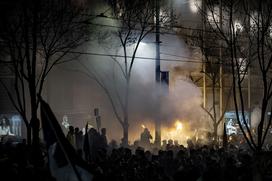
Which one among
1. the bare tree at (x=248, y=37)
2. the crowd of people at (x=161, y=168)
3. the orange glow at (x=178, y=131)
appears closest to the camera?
the crowd of people at (x=161, y=168)

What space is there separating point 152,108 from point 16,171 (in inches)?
1001

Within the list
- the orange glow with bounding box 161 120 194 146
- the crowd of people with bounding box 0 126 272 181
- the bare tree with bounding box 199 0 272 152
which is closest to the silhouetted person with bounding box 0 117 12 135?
the orange glow with bounding box 161 120 194 146

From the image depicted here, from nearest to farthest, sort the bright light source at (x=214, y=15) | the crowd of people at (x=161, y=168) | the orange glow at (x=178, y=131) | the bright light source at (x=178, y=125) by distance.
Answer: the crowd of people at (x=161, y=168) < the bright light source at (x=214, y=15) < the orange glow at (x=178, y=131) < the bright light source at (x=178, y=125)

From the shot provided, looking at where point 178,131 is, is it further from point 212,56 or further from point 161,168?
point 161,168

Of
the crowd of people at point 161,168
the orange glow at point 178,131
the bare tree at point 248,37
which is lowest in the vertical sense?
the orange glow at point 178,131

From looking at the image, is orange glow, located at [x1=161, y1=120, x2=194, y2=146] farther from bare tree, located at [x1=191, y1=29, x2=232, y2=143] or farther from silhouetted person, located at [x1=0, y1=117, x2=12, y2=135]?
silhouetted person, located at [x1=0, y1=117, x2=12, y2=135]

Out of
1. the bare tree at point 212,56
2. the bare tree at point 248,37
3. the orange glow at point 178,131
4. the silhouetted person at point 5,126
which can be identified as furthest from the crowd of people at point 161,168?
the orange glow at point 178,131

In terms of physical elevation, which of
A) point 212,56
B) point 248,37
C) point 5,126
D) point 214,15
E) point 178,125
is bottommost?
point 178,125

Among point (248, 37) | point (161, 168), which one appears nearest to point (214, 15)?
point (248, 37)

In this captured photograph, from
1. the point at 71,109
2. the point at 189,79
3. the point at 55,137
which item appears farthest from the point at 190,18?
the point at 55,137

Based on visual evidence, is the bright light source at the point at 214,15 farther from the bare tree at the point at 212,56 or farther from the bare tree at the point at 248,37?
the bare tree at the point at 212,56

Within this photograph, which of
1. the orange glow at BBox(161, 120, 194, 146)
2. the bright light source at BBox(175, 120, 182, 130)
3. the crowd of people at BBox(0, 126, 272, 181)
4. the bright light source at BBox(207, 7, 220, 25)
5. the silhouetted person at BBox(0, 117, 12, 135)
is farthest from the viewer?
the bright light source at BBox(175, 120, 182, 130)

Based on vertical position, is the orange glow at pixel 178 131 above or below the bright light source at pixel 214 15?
below

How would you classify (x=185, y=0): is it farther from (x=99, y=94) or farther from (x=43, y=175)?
(x=43, y=175)
